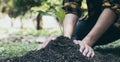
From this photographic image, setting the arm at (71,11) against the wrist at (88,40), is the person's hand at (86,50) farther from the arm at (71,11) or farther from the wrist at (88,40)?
the arm at (71,11)

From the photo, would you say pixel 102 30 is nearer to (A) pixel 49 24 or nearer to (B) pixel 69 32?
(B) pixel 69 32

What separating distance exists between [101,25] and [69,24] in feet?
1.00

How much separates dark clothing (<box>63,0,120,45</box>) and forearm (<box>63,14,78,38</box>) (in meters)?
0.04

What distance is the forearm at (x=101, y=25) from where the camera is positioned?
2.84m

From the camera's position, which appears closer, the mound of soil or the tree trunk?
the mound of soil

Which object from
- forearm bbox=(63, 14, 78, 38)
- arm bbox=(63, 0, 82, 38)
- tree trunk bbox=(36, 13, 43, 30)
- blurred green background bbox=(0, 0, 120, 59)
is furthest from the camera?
tree trunk bbox=(36, 13, 43, 30)

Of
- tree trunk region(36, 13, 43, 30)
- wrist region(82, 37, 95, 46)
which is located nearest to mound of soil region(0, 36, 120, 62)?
wrist region(82, 37, 95, 46)

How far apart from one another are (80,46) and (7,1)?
36.5ft

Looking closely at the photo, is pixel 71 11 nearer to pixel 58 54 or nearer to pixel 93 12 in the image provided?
pixel 93 12

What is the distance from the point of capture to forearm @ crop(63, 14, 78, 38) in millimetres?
2949

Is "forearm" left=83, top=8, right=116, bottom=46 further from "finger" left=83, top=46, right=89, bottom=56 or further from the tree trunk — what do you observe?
the tree trunk

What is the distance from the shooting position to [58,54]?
252 centimetres

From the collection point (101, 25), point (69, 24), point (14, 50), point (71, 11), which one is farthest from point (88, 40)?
point (14, 50)

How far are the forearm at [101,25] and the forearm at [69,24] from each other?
0.55 ft
